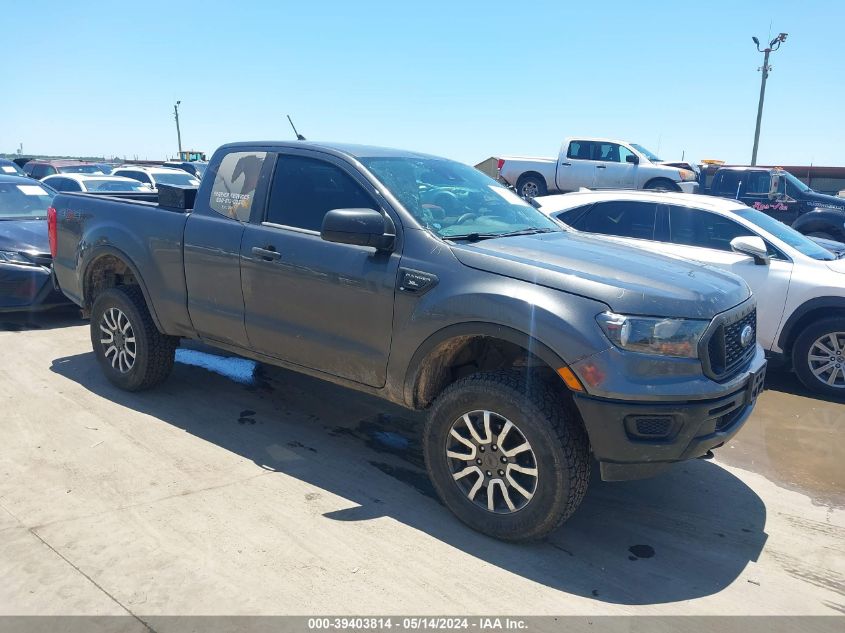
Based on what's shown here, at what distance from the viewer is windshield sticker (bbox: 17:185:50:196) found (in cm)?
895

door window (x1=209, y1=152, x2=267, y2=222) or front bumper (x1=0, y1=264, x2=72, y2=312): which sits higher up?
door window (x1=209, y1=152, x2=267, y2=222)

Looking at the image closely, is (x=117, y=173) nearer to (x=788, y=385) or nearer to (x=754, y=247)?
(x=754, y=247)

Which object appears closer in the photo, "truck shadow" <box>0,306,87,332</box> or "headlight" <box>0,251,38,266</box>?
"headlight" <box>0,251,38,266</box>

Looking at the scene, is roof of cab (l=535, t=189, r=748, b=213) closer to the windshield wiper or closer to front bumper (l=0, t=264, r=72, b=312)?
the windshield wiper

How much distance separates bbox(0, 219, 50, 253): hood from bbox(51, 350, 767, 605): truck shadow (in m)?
2.29

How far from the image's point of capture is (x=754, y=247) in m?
6.16

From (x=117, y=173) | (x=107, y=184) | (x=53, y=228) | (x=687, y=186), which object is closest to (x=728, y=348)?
(x=53, y=228)

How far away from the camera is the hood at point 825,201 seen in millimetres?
13781

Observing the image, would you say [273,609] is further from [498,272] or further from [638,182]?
[638,182]

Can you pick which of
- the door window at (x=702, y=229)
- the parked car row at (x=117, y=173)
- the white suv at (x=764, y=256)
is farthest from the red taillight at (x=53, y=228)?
the door window at (x=702, y=229)

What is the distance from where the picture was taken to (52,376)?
19.2 feet

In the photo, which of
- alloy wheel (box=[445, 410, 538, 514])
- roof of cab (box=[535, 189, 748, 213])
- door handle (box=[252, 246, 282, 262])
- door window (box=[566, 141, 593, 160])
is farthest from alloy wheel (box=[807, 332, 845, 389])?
door window (box=[566, 141, 593, 160])
